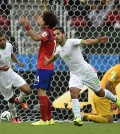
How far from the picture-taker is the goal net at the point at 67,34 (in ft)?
36.1

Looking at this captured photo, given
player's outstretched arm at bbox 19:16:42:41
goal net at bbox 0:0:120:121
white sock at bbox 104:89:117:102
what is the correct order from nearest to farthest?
player's outstretched arm at bbox 19:16:42:41, white sock at bbox 104:89:117:102, goal net at bbox 0:0:120:121

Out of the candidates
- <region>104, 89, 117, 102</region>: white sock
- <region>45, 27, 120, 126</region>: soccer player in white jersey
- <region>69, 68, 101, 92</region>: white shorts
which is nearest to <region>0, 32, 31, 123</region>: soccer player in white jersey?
<region>45, 27, 120, 126</region>: soccer player in white jersey

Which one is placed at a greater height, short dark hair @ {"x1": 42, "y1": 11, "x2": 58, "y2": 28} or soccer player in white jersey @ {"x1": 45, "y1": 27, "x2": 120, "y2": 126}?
short dark hair @ {"x1": 42, "y1": 11, "x2": 58, "y2": 28}

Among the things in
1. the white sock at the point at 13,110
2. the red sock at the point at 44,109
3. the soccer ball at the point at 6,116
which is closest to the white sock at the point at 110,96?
the red sock at the point at 44,109

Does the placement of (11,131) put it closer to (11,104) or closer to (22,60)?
(11,104)

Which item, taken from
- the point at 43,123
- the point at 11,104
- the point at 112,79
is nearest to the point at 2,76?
the point at 11,104

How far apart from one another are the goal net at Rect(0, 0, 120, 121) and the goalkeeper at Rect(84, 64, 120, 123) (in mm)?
693

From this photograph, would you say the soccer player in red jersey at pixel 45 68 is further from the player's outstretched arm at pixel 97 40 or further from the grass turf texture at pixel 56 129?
the player's outstretched arm at pixel 97 40

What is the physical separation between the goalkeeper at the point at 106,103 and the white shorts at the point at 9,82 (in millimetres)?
1178

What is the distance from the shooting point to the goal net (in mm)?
11008

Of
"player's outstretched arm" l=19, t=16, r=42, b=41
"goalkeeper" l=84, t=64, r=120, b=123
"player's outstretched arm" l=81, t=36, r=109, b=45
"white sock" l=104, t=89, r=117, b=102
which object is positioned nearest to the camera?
"player's outstretched arm" l=81, t=36, r=109, b=45

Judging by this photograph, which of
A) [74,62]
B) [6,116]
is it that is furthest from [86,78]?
[6,116]

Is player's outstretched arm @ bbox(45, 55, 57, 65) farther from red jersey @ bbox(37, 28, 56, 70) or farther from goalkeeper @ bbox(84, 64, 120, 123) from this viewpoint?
goalkeeper @ bbox(84, 64, 120, 123)

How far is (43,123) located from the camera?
30.9 feet
